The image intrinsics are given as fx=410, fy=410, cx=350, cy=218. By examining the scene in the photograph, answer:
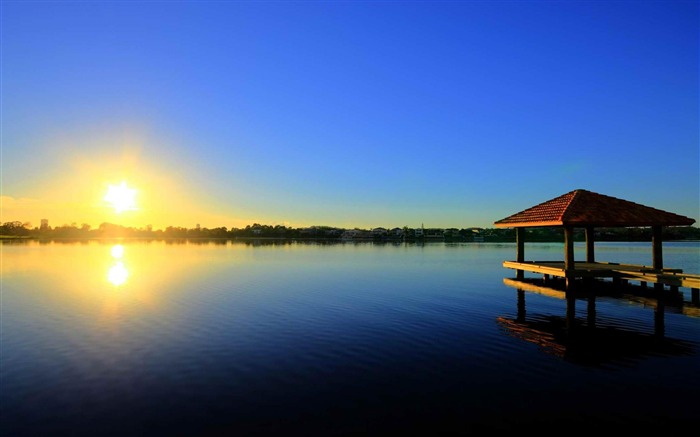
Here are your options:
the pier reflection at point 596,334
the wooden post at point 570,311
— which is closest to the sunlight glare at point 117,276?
the pier reflection at point 596,334

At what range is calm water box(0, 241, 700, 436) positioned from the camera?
841cm

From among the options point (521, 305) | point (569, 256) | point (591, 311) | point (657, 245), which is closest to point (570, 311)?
point (591, 311)

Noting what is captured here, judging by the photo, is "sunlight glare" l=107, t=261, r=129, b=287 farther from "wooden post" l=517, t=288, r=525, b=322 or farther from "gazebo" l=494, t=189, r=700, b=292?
"gazebo" l=494, t=189, r=700, b=292

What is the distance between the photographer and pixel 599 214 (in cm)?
2528

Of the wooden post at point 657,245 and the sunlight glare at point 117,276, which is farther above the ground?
the wooden post at point 657,245

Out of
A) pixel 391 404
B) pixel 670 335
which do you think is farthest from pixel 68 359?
pixel 670 335

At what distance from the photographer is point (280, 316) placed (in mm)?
19406

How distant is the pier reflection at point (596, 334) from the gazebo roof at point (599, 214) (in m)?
4.44

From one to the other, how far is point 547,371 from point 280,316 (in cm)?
1192

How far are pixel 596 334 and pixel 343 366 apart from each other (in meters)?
10.4

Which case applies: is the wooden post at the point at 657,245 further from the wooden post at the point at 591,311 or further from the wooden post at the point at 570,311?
the wooden post at the point at 570,311

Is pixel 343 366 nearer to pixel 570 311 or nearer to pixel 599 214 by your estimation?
pixel 570 311

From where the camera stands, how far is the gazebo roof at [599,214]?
24797 mm

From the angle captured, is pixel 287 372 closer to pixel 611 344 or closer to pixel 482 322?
pixel 482 322
